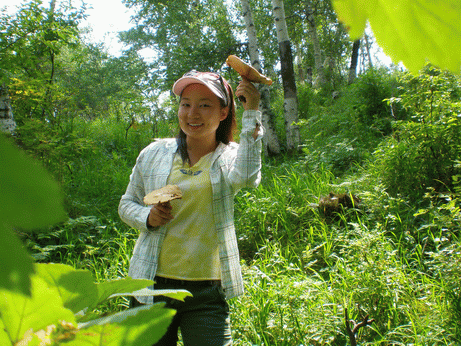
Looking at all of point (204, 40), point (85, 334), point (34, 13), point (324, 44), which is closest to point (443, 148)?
point (85, 334)

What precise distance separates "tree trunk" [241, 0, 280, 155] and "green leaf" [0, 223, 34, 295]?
5.36 metres

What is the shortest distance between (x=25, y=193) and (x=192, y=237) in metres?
1.28

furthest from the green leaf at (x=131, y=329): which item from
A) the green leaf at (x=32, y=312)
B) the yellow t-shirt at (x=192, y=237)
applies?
the yellow t-shirt at (x=192, y=237)

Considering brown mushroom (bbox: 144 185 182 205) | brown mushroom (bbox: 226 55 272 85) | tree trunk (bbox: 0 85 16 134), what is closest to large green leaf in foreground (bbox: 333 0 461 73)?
brown mushroom (bbox: 144 185 182 205)

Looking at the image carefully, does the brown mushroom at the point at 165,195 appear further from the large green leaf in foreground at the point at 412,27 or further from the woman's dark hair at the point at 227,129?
the large green leaf in foreground at the point at 412,27

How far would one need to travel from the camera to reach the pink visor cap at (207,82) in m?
1.43

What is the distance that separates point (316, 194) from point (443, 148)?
1.14 meters

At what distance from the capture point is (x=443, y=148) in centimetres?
280

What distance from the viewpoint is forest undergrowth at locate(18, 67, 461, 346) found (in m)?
1.83

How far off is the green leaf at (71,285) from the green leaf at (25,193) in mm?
191

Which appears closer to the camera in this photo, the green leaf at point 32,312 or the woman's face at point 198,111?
the green leaf at point 32,312

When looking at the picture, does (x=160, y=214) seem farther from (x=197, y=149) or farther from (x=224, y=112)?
(x=224, y=112)

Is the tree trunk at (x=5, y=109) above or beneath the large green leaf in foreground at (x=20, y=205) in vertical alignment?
above

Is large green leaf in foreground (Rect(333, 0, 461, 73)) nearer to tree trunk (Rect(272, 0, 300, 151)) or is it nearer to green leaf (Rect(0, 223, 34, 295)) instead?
green leaf (Rect(0, 223, 34, 295))
